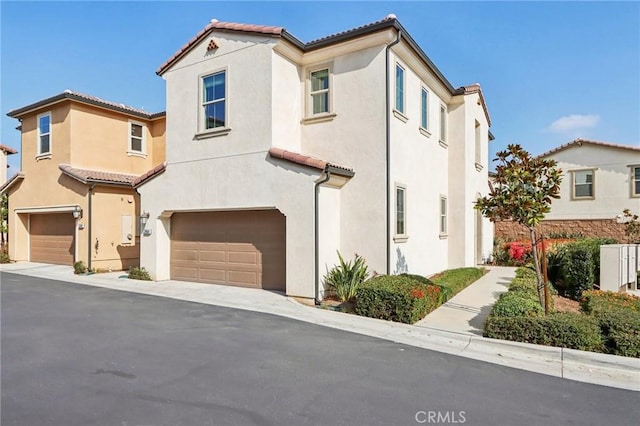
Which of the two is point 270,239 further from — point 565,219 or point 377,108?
point 565,219

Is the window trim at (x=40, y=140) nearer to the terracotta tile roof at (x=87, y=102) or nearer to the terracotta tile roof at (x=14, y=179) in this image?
the terracotta tile roof at (x=87, y=102)

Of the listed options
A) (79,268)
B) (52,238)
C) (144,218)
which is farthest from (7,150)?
(144,218)

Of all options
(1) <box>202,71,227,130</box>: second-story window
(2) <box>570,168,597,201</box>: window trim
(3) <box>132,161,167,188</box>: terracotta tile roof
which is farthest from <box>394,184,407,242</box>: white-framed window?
(2) <box>570,168,597,201</box>: window trim

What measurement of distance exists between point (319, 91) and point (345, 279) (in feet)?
19.0

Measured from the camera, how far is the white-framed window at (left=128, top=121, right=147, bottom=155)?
18.9 meters

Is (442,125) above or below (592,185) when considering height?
above

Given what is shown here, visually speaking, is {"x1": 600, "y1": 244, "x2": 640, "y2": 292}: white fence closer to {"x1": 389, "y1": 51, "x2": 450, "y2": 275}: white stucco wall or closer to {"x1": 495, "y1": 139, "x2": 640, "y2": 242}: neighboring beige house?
{"x1": 389, "y1": 51, "x2": 450, "y2": 275}: white stucco wall

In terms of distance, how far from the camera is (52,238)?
18.7 metres

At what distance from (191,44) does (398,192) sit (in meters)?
8.27

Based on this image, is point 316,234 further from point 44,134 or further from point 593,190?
point 593,190

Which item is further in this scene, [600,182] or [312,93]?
[600,182]

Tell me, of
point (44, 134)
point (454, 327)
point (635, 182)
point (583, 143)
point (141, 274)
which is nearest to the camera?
point (454, 327)

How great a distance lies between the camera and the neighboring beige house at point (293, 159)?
10406mm


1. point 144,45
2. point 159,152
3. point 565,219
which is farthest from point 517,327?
point 565,219
